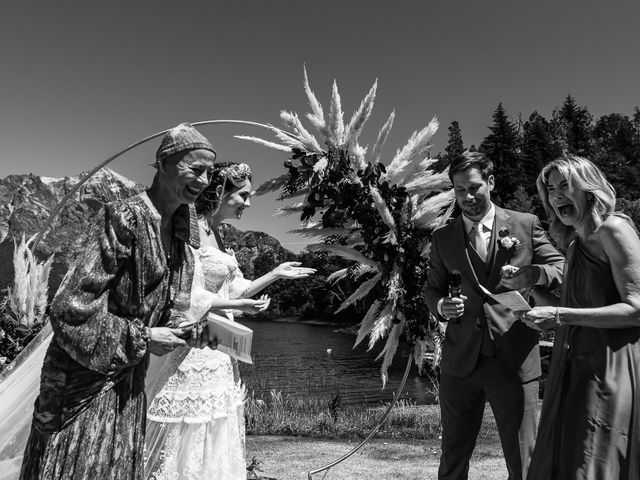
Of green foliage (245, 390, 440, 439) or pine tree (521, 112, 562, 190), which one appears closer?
green foliage (245, 390, 440, 439)

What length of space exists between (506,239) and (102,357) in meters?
2.36

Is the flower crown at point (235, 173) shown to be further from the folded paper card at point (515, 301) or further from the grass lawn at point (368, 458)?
the grass lawn at point (368, 458)

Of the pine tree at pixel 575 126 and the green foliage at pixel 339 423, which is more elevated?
the pine tree at pixel 575 126

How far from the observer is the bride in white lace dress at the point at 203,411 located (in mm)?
3055

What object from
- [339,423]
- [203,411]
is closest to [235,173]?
[203,411]

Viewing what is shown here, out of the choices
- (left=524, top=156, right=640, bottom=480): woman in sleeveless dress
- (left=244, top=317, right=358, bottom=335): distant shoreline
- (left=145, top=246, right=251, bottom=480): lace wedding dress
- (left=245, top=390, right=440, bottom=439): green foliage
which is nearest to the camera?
(left=524, top=156, right=640, bottom=480): woman in sleeveless dress

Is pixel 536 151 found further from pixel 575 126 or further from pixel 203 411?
pixel 203 411

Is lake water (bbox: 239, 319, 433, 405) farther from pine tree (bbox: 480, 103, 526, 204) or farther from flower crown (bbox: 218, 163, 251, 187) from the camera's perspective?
pine tree (bbox: 480, 103, 526, 204)

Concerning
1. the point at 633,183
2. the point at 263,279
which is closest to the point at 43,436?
the point at 263,279

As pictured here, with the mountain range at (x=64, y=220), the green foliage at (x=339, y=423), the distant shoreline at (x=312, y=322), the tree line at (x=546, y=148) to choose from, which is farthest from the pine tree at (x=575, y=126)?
the green foliage at (x=339, y=423)

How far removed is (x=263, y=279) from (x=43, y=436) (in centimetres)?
206

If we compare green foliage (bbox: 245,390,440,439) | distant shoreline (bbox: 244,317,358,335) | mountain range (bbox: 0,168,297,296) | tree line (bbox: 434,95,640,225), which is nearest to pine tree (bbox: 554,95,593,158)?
tree line (bbox: 434,95,640,225)

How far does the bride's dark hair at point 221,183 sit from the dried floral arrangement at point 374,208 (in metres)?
0.93

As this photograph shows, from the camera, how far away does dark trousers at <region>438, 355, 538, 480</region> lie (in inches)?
120
